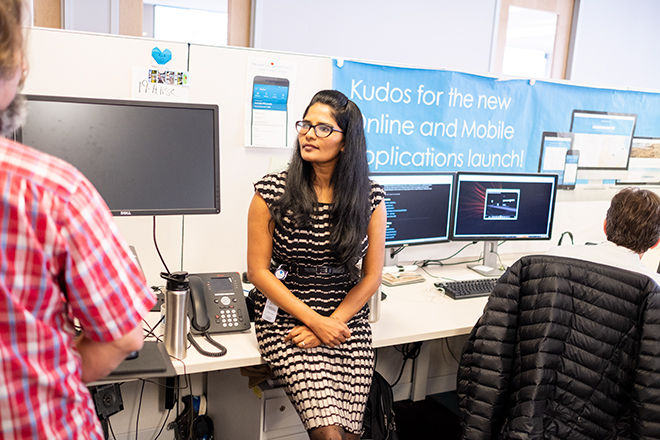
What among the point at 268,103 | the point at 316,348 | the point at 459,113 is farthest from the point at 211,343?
the point at 459,113

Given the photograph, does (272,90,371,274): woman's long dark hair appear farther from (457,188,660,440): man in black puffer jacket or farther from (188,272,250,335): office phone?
(457,188,660,440): man in black puffer jacket

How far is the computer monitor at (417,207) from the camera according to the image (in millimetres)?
2260

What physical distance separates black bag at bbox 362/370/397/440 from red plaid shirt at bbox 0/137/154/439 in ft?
4.39

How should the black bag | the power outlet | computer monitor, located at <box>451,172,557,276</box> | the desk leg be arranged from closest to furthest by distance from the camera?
the power outlet < the black bag < computer monitor, located at <box>451,172,557,276</box> < the desk leg

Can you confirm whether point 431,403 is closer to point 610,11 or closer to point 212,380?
point 212,380

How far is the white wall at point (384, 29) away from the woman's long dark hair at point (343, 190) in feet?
5.96

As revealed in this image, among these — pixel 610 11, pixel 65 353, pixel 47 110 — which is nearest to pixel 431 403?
pixel 47 110

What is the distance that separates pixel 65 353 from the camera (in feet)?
2.47

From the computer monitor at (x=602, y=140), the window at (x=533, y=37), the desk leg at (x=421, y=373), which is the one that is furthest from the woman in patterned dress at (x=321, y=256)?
Answer: the window at (x=533, y=37)

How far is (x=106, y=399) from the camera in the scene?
1.85m

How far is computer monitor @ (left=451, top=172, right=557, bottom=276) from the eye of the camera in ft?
8.02

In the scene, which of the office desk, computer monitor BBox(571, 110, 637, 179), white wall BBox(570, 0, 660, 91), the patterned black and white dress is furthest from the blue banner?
white wall BBox(570, 0, 660, 91)

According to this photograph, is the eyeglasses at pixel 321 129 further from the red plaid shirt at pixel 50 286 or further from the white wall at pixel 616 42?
the white wall at pixel 616 42

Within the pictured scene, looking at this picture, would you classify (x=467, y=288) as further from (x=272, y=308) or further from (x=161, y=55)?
(x=161, y=55)
